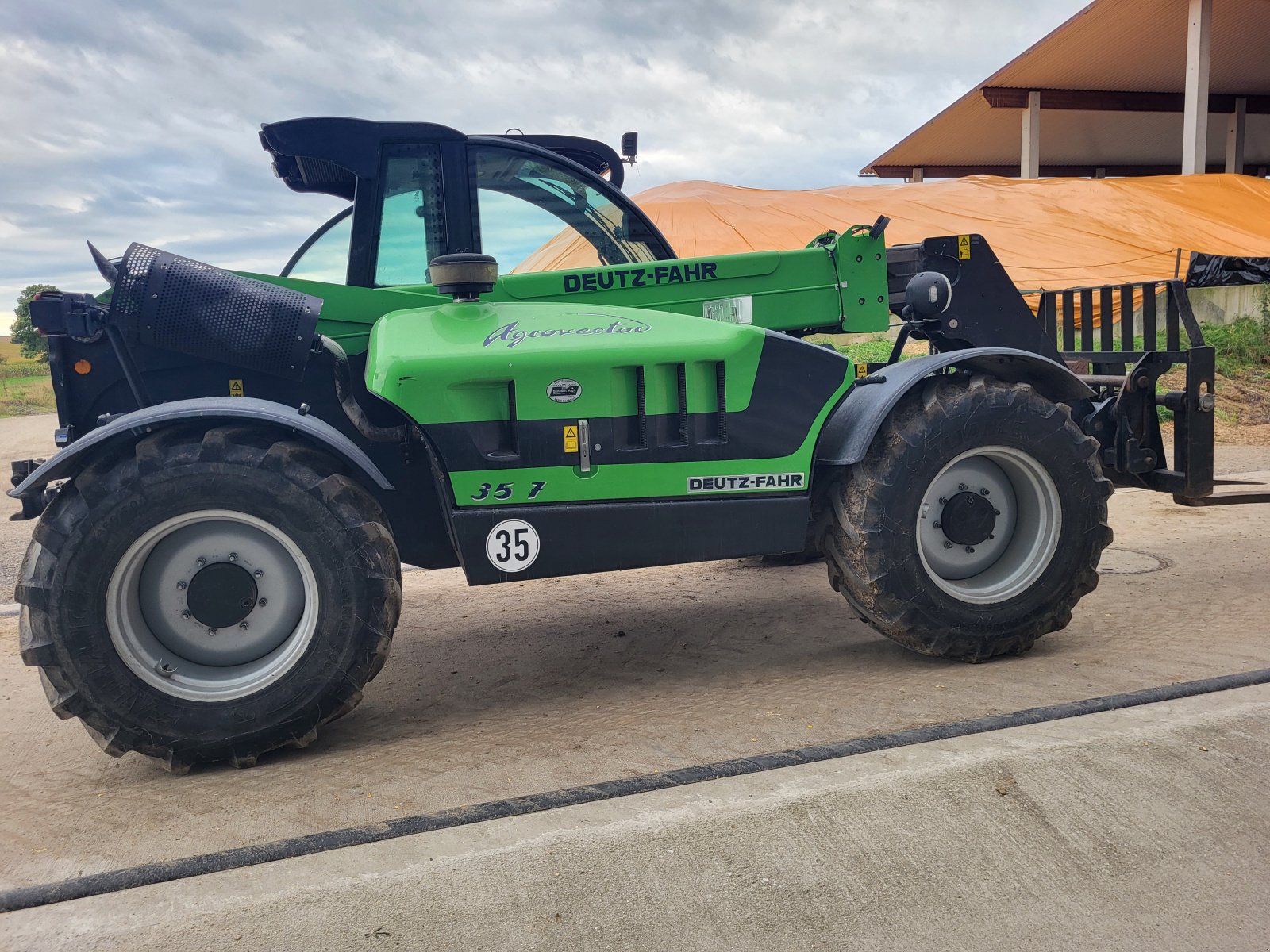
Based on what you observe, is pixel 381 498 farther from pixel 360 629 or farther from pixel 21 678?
pixel 21 678

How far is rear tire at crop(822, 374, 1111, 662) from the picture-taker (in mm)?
4219

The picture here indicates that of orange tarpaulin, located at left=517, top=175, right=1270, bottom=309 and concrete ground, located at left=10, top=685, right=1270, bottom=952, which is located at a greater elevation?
orange tarpaulin, located at left=517, top=175, right=1270, bottom=309

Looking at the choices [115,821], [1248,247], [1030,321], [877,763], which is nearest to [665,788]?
[877,763]

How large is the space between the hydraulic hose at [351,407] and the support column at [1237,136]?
108ft

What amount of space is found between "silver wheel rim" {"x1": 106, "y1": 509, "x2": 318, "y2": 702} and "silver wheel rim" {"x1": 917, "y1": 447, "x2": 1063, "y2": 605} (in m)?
2.53

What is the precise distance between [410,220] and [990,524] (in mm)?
2864

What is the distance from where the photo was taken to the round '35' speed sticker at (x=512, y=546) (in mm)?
3914

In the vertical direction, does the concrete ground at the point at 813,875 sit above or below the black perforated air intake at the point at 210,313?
below

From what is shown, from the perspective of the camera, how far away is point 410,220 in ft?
15.1

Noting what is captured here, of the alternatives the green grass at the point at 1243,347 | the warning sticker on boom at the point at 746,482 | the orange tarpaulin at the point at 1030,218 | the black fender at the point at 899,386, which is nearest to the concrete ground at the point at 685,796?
the warning sticker on boom at the point at 746,482

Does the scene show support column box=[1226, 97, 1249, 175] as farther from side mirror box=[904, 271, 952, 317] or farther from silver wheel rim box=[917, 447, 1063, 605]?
silver wheel rim box=[917, 447, 1063, 605]

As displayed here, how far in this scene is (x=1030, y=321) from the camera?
17.5 feet

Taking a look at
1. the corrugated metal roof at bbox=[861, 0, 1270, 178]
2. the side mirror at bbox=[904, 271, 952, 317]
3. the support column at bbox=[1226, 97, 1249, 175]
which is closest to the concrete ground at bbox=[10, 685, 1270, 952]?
the side mirror at bbox=[904, 271, 952, 317]

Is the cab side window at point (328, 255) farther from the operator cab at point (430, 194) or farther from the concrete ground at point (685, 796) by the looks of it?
the concrete ground at point (685, 796)
